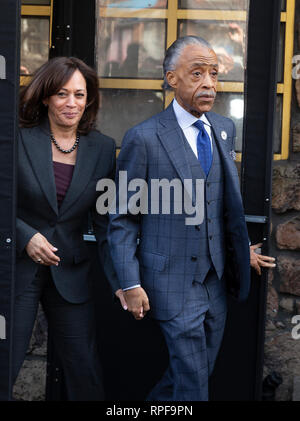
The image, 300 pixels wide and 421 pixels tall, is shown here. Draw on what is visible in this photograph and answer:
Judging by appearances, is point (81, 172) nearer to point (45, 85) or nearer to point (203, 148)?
point (45, 85)

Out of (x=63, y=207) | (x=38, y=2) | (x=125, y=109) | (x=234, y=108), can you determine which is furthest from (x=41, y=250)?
(x=38, y=2)

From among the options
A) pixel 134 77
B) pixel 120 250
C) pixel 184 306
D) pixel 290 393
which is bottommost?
pixel 290 393

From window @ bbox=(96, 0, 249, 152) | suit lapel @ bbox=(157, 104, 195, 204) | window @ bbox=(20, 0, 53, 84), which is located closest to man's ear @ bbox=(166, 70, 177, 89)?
suit lapel @ bbox=(157, 104, 195, 204)

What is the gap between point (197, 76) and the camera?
9.61 ft

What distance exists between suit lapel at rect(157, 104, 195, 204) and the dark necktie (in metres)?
0.08

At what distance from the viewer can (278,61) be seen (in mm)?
3541

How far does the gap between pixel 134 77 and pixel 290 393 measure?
1.74 metres

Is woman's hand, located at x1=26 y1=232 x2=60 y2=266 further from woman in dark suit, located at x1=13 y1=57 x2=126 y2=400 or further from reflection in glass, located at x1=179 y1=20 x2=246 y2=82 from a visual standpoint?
reflection in glass, located at x1=179 y1=20 x2=246 y2=82

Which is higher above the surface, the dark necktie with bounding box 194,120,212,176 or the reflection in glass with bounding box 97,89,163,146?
the reflection in glass with bounding box 97,89,163,146

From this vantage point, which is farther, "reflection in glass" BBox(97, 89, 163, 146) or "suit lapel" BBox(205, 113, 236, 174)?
"reflection in glass" BBox(97, 89, 163, 146)

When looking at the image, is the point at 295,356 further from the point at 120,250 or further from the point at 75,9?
the point at 75,9

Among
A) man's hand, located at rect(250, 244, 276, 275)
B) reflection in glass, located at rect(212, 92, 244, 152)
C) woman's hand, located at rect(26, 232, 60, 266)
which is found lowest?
man's hand, located at rect(250, 244, 276, 275)

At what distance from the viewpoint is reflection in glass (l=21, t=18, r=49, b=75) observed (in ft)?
12.3

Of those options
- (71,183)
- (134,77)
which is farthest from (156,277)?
(134,77)
